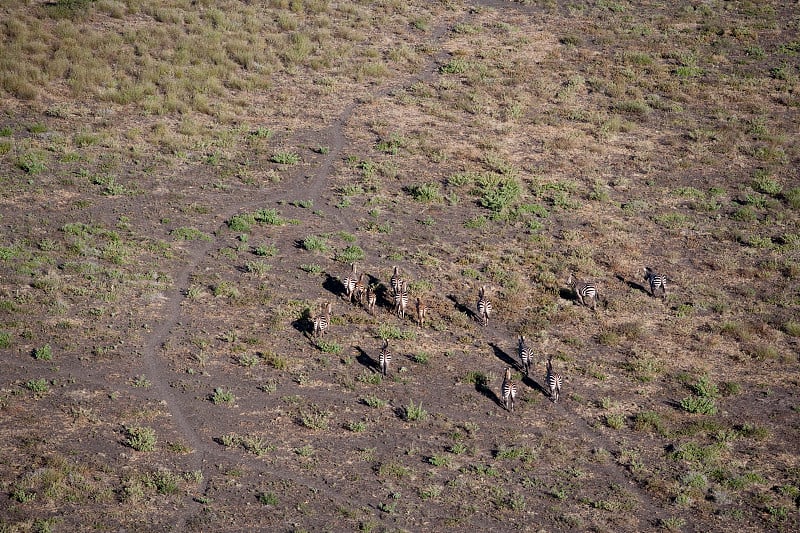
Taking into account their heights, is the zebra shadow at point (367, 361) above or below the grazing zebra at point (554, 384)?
below

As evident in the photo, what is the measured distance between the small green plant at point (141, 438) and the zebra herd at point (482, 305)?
6.89 meters

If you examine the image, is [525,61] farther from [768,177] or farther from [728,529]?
[728,529]

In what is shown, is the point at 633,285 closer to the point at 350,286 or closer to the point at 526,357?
the point at 526,357

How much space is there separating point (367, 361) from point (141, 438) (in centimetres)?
759

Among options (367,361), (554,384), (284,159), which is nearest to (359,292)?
(367,361)

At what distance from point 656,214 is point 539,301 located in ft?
32.5

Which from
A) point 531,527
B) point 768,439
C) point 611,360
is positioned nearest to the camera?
point 531,527

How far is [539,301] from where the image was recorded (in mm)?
32625

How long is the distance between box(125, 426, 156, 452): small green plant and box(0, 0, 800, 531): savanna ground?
0.42 feet

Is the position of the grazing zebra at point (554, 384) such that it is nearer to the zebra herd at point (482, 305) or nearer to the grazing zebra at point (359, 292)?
the zebra herd at point (482, 305)

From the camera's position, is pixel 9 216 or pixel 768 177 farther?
pixel 768 177

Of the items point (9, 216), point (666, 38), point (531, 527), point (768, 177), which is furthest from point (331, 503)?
point (666, 38)

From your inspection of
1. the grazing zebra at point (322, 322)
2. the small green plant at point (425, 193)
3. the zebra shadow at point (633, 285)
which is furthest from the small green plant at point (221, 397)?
the zebra shadow at point (633, 285)

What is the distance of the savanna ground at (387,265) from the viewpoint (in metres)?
23.8
